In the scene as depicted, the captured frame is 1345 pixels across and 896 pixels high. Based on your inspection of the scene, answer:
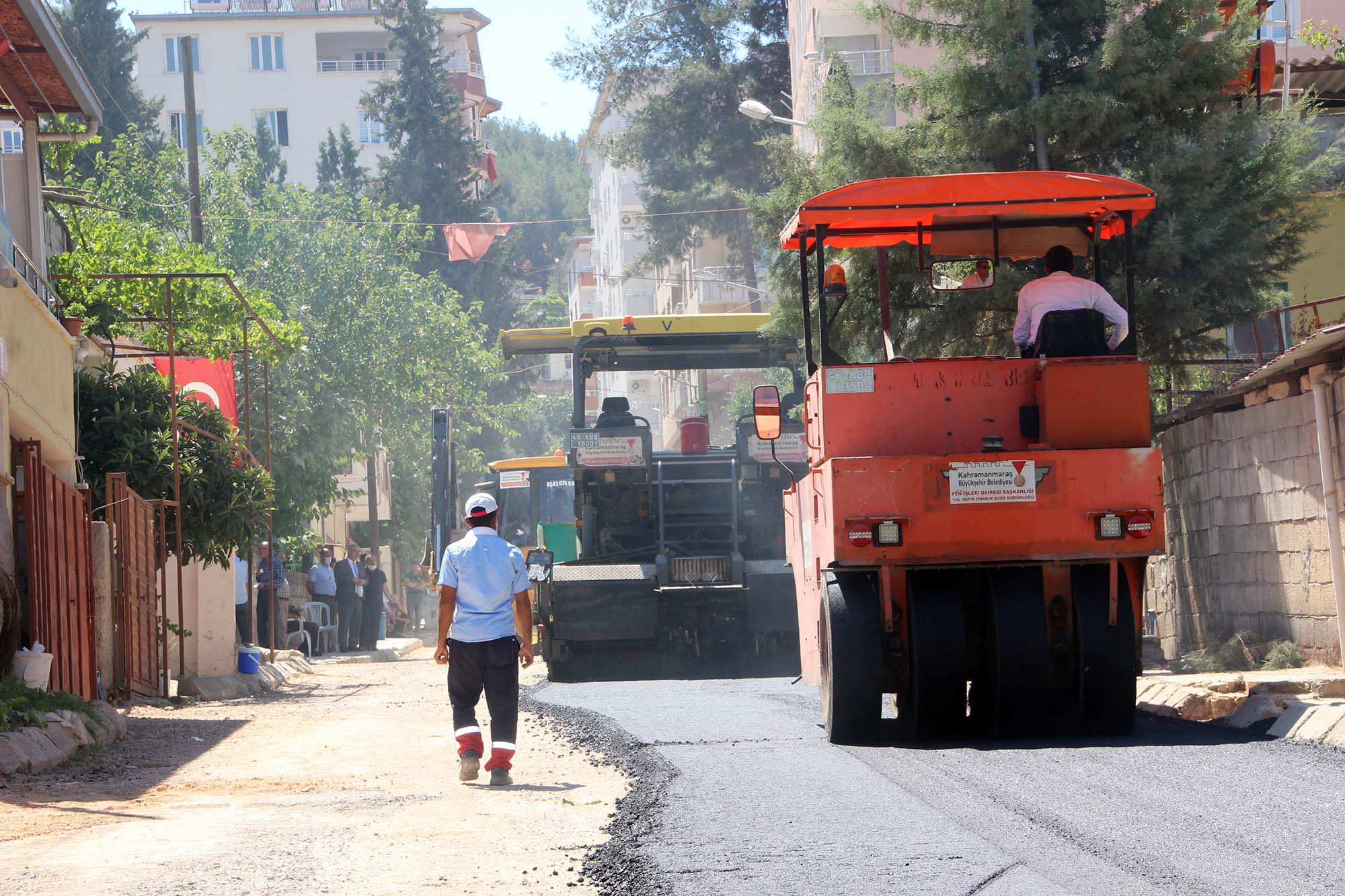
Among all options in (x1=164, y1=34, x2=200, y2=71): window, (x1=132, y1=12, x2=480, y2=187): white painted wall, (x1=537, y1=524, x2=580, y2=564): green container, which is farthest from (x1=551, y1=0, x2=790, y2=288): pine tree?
(x1=164, y1=34, x2=200, y2=71): window

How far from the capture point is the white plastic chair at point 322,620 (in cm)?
2611

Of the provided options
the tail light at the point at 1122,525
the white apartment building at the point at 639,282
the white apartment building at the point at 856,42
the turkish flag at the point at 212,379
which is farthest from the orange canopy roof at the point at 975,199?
the white apartment building at the point at 856,42

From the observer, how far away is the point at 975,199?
9.08 metres

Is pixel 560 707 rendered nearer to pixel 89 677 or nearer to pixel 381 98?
pixel 89 677

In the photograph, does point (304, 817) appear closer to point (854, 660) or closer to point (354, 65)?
point (854, 660)

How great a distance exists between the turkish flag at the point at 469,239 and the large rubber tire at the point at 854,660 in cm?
3486

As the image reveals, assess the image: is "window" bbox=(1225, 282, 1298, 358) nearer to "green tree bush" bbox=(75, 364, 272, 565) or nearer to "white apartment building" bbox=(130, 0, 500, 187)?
"green tree bush" bbox=(75, 364, 272, 565)

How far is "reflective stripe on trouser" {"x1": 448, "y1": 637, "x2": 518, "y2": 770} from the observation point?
8.50m

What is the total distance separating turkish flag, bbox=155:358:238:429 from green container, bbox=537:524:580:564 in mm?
4047

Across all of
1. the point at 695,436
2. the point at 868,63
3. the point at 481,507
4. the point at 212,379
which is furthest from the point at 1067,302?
the point at 868,63

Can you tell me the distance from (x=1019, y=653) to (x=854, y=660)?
2.59ft

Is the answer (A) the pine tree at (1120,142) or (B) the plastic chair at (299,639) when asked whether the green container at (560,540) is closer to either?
(A) the pine tree at (1120,142)

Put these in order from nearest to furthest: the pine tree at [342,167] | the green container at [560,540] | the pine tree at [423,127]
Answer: the green container at [560,540] < the pine tree at [423,127] < the pine tree at [342,167]

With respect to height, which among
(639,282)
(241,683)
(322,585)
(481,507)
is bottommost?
(241,683)
